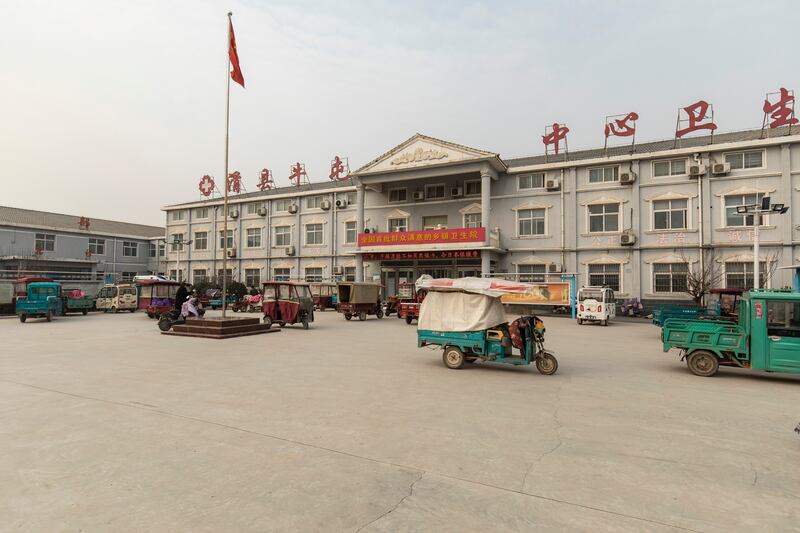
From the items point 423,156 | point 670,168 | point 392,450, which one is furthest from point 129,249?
point 392,450

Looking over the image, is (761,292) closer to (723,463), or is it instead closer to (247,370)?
(723,463)

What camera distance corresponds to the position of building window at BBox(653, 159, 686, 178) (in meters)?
24.4

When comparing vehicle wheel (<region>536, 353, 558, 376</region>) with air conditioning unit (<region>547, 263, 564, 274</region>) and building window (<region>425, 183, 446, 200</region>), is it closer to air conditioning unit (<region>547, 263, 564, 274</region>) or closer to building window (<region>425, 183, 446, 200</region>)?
air conditioning unit (<region>547, 263, 564, 274</region>)

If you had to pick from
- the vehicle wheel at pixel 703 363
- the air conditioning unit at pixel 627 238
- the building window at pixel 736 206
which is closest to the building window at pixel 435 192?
the air conditioning unit at pixel 627 238

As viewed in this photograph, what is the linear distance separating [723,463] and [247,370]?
307 inches

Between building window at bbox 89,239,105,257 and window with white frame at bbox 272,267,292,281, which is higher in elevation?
building window at bbox 89,239,105,257

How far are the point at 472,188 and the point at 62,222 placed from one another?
141 feet

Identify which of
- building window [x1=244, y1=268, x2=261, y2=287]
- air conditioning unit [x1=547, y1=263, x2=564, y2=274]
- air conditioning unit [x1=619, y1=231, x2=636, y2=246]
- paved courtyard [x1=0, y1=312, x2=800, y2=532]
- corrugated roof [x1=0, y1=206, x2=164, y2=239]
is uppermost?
corrugated roof [x1=0, y1=206, x2=164, y2=239]

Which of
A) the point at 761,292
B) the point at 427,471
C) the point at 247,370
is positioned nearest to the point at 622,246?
the point at 761,292

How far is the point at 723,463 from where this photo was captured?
432cm

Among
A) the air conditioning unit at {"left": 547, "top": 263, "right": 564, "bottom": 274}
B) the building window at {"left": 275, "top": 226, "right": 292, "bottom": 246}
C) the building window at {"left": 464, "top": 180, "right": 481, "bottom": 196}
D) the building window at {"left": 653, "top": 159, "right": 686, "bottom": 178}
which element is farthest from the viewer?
the building window at {"left": 275, "top": 226, "right": 292, "bottom": 246}

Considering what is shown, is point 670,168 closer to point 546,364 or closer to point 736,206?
point 736,206

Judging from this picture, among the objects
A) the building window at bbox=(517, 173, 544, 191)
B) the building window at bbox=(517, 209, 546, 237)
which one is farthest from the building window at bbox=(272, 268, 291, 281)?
the building window at bbox=(517, 173, 544, 191)

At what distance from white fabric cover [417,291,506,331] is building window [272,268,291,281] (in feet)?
94.7
